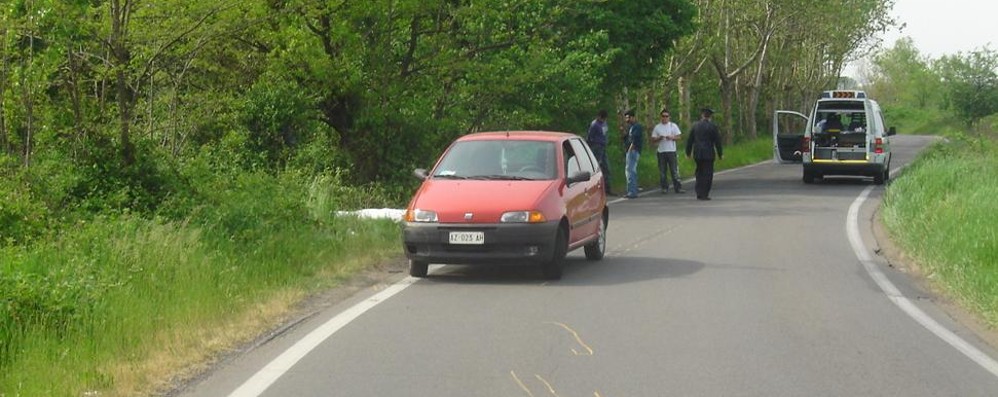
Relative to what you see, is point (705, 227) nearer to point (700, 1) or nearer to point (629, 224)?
point (629, 224)

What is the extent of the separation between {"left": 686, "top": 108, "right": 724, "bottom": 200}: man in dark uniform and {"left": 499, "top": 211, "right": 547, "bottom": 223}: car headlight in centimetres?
1204

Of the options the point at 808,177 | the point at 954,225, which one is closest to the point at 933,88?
the point at 808,177

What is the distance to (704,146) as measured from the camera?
2442cm

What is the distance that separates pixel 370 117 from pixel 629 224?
4758 mm

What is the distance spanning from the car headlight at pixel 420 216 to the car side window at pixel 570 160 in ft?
5.64

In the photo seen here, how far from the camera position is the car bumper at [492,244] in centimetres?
1255

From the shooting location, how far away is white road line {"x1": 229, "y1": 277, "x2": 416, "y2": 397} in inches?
306

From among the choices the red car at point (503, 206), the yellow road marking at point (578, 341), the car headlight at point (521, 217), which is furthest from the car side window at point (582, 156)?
the yellow road marking at point (578, 341)

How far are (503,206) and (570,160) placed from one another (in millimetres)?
1762

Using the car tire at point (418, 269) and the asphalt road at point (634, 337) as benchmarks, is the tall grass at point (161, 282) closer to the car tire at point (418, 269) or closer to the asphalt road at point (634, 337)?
the asphalt road at point (634, 337)

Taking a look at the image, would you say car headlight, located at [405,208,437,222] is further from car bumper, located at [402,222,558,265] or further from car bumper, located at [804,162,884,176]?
car bumper, located at [804,162,884,176]

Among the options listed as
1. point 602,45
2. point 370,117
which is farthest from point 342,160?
point 602,45

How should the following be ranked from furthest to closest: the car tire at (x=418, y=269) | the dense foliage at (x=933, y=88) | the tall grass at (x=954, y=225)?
the dense foliage at (x=933, y=88) → the car tire at (x=418, y=269) → the tall grass at (x=954, y=225)

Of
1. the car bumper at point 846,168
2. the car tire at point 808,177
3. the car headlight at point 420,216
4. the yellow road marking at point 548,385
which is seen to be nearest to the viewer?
the yellow road marking at point 548,385
